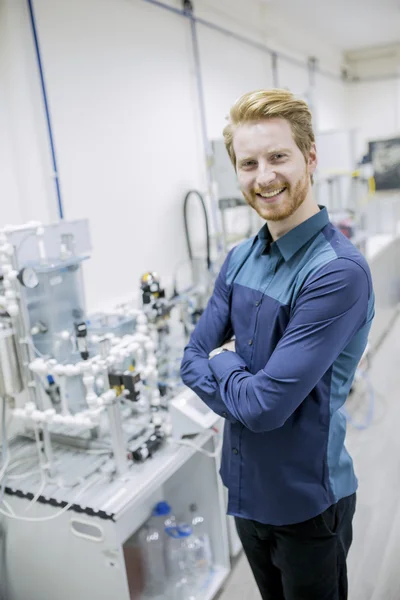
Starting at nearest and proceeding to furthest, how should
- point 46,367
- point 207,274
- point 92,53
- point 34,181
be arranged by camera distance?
point 46,367
point 34,181
point 92,53
point 207,274

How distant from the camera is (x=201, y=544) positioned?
2.04m

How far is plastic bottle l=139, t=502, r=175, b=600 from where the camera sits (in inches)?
76.5

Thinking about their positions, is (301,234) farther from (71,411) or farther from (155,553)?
(155,553)

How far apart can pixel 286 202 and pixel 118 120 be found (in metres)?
1.80

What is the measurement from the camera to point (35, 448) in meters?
Answer: 1.85

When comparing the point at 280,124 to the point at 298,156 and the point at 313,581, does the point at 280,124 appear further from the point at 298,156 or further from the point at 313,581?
the point at 313,581

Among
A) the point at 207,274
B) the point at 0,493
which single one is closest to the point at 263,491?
the point at 0,493

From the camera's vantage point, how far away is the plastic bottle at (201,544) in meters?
Answer: 2.03

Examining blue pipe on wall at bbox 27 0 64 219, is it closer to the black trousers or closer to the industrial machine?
the industrial machine

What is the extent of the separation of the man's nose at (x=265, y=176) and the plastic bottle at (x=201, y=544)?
4.86 ft

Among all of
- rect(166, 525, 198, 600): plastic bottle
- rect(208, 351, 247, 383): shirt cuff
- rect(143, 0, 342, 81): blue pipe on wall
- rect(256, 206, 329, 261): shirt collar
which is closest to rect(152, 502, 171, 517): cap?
rect(166, 525, 198, 600): plastic bottle

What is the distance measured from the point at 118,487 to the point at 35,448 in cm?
46

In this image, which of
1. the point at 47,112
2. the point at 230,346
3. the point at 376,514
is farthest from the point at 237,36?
the point at 376,514

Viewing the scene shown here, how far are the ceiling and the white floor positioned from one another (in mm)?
3243
